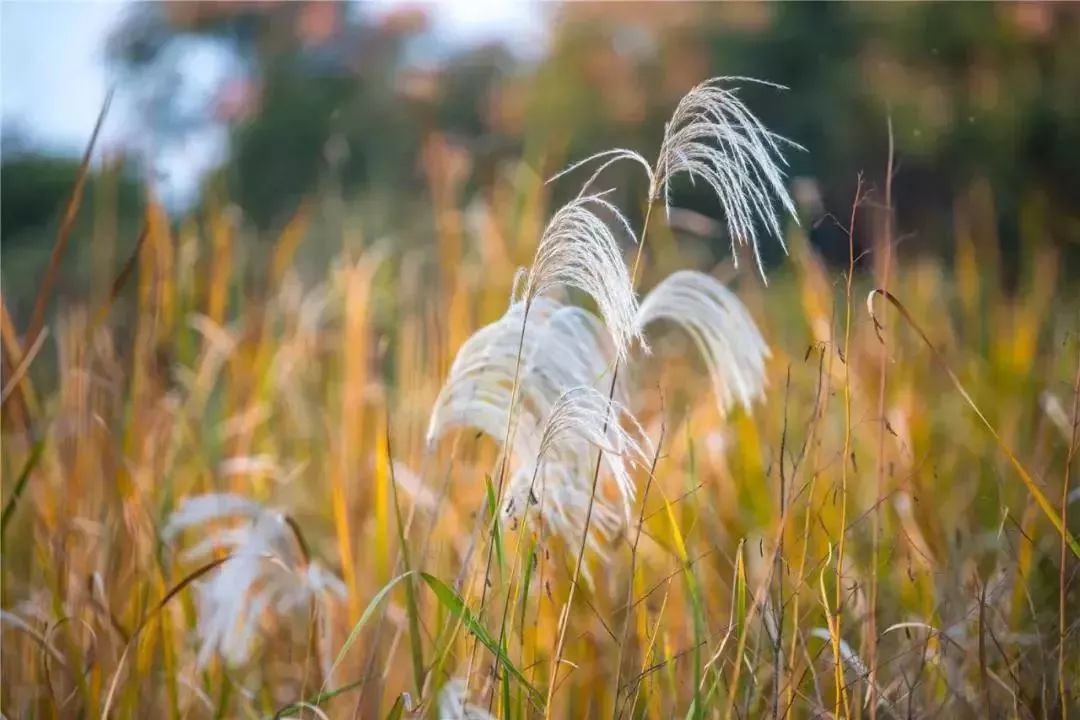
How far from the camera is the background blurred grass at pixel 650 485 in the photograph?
39.2 inches

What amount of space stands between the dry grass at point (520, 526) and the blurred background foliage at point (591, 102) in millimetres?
267

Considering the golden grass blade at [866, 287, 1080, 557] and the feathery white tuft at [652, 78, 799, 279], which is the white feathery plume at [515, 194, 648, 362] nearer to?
the feathery white tuft at [652, 78, 799, 279]

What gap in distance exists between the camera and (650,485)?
3.02 ft

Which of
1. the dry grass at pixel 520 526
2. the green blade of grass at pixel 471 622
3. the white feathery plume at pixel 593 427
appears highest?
the white feathery plume at pixel 593 427

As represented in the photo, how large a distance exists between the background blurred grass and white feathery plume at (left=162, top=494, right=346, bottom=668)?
40 millimetres

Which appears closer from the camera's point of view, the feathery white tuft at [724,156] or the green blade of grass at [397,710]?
A: the feathery white tuft at [724,156]

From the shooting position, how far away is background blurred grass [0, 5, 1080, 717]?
0.99 m

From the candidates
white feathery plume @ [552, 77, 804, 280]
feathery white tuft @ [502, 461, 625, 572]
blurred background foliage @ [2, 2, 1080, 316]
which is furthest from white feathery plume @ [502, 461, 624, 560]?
blurred background foliage @ [2, 2, 1080, 316]

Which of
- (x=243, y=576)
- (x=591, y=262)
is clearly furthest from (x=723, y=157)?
(x=243, y=576)

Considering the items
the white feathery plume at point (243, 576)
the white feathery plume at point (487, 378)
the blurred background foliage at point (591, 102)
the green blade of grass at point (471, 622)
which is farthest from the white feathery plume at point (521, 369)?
the blurred background foliage at point (591, 102)

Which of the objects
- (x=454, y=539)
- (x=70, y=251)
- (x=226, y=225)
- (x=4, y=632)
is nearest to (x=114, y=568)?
(x=4, y=632)

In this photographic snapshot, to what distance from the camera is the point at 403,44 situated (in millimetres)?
2643

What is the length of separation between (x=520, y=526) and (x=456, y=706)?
17cm

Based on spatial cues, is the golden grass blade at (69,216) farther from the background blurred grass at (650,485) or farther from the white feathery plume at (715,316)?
the white feathery plume at (715,316)
